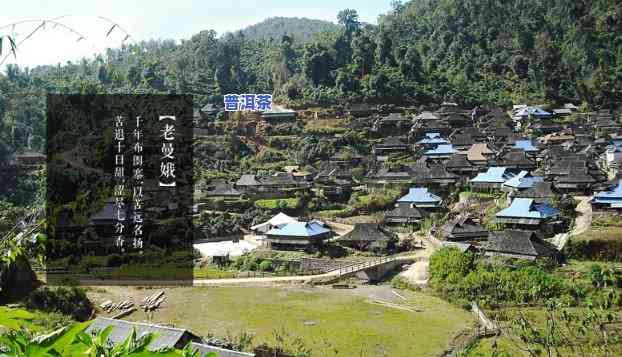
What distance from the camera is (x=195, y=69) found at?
271 ft

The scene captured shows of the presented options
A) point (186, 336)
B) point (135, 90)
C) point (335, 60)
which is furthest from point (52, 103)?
point (186, 336)

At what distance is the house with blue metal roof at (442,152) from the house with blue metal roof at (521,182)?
9519 mm

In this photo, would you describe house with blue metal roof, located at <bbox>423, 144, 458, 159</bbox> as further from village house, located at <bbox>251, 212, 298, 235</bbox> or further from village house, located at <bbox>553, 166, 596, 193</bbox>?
village house, located at <bbox>251, 212, 298, 235</bbox>

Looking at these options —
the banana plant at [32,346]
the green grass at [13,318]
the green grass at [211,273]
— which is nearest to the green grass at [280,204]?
the green grass at [211,273]

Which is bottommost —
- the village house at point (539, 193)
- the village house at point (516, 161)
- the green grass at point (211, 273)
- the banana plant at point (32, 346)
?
the green grass at point (211, 273)

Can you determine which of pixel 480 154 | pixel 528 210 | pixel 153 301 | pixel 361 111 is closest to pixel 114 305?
pixel 153 301

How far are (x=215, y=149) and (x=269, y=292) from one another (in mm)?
29819

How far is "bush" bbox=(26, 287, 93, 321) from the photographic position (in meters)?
22.5

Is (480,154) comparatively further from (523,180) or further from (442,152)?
(523,180)

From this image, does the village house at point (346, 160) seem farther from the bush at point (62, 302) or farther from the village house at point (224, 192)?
the bush at point (62, 302)

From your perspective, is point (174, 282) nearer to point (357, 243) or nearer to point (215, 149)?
point (357, 243)

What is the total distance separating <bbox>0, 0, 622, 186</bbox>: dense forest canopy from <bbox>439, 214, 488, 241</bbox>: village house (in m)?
30.5

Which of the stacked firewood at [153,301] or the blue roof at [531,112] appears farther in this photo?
the blue roof at [531,112]

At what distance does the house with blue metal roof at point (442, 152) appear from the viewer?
48.9 m
